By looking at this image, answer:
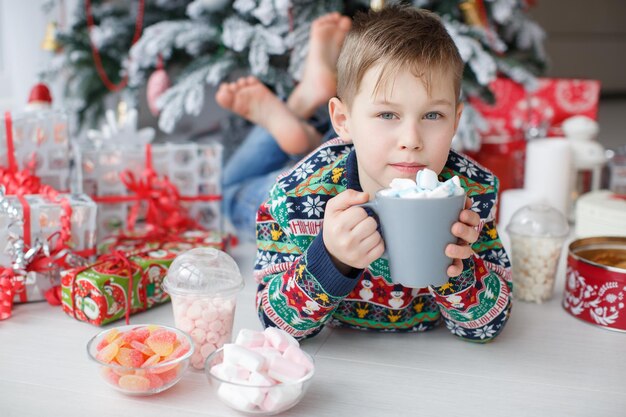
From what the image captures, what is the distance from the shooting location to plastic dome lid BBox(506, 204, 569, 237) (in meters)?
1.26

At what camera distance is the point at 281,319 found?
3.26ft

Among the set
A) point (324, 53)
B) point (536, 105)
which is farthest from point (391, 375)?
point (536, 105)

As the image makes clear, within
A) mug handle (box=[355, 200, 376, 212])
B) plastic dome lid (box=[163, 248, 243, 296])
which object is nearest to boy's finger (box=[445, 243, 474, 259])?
mug handle (box=[355, 200, 376, 212])

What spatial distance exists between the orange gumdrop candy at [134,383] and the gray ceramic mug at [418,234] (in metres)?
0.35

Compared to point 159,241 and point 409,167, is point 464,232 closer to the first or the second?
point 409,167

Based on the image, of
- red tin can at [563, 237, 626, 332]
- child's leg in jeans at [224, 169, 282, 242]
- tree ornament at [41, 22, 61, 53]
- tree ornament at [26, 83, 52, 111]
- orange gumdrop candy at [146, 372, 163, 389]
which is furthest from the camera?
tree ornament at [41, 22, 61, 53]

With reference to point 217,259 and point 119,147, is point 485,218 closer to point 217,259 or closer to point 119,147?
point 217,259

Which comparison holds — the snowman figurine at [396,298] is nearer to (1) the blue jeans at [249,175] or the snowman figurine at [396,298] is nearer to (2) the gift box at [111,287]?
(2) the gift box at [111,287]

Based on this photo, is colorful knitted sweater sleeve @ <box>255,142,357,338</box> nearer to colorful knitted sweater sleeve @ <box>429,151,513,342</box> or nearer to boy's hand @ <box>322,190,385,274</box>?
boy's hand @ <box>322,190,385,274</box>

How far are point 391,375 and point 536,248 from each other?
44 centimetres

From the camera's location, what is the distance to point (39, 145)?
144cm

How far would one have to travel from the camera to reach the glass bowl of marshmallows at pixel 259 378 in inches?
32.8

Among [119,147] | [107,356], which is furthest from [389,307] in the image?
[119,147]

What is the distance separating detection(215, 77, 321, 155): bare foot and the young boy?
0.51 meters
